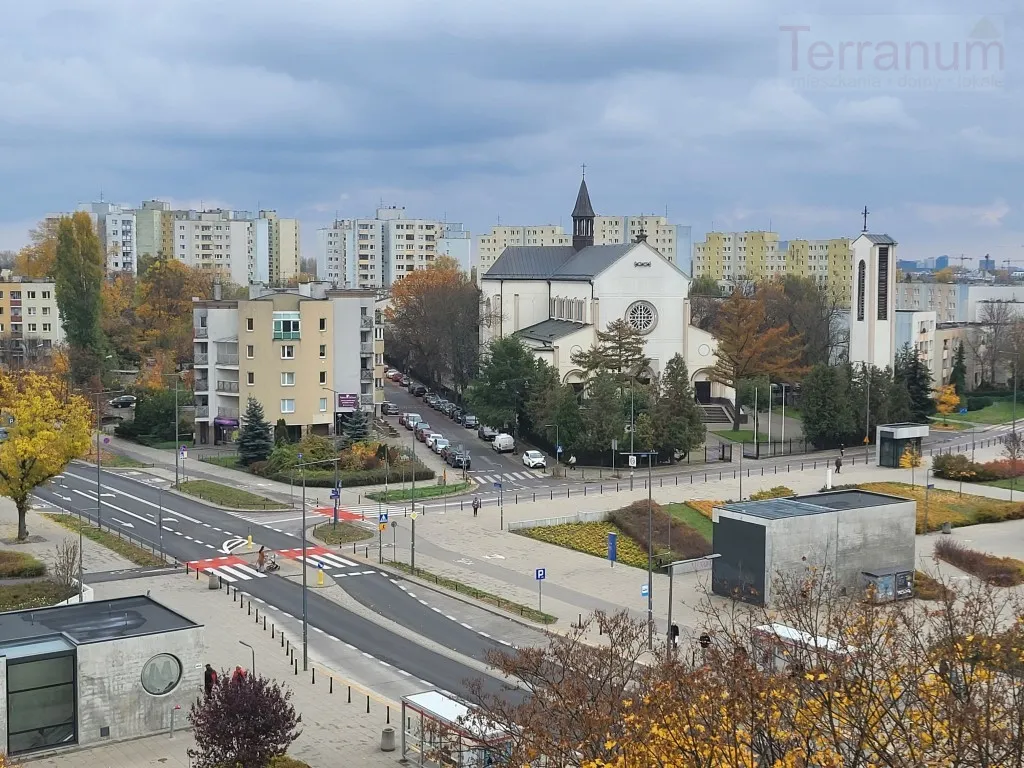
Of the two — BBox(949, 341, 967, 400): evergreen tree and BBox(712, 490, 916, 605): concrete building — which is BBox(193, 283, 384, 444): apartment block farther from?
BBox(949, 341, 967, 400): evergreen tree

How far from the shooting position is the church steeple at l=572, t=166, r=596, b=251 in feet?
331

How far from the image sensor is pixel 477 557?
49.2m

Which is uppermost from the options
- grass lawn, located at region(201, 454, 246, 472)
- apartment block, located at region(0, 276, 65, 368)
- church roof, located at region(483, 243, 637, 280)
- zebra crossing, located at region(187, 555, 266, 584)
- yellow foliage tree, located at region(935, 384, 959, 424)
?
church roof, located at region(483, 243, 637, 280)

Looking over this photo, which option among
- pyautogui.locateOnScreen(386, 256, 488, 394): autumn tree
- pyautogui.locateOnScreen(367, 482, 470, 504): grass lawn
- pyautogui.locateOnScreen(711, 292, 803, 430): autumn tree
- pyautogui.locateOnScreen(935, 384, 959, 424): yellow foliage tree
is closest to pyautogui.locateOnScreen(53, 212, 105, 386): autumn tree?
pyautogui.locateOnScreen(386, 256, 488, 394): autumn tree

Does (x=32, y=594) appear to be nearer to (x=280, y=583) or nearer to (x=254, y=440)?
(x=280, y=583)

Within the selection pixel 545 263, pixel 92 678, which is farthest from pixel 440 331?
pixel 92 678

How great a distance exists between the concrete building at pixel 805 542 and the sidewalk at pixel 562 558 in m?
1.46

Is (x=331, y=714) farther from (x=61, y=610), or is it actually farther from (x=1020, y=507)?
(x=1020, y=507)

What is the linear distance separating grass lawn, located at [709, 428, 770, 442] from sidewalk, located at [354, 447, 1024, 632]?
42.8ft

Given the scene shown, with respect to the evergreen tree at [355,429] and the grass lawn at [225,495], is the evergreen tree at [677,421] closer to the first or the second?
the evergreen tree at [355,429]

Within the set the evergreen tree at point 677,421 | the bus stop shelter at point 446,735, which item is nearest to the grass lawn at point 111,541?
the bus stop shelter at point 446,735

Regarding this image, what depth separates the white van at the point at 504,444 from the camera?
7575cm

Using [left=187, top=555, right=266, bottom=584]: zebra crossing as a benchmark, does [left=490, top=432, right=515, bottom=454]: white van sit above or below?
above

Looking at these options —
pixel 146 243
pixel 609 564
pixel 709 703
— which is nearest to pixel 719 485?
pixel 609 564
